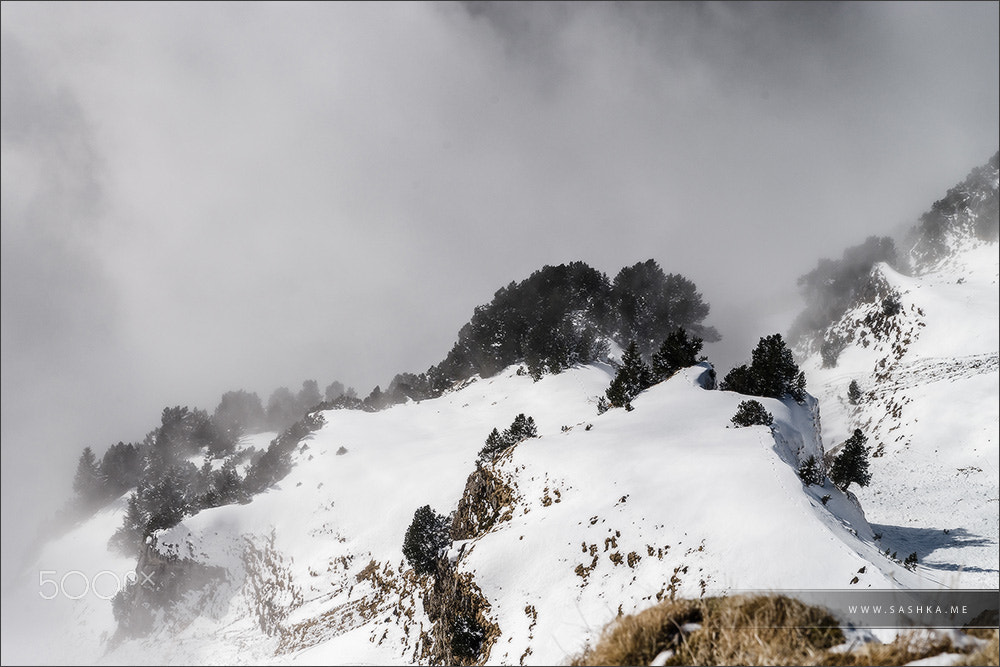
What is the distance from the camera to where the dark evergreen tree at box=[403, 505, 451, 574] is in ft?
76.3

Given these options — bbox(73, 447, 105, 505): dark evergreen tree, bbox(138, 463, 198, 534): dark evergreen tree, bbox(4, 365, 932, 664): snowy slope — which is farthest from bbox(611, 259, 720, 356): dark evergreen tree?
bbox(73, 447, 105, 505): dark evergreen tree

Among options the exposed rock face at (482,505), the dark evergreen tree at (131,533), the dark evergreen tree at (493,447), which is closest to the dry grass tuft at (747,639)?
the exposed rock face at (482,505)

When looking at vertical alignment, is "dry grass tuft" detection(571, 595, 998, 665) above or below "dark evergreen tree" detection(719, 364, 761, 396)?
below

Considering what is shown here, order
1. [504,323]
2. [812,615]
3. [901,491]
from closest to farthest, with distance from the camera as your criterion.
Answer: [812,615]
[901,491]
[504,323]

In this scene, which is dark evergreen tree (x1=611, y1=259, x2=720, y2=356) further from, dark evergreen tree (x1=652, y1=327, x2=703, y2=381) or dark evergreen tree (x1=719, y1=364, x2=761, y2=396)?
dark evergreen tree (x1=719, y1=364, x2=761, y2=396)

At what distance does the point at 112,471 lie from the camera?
75.2m

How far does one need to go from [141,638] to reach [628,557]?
142 feet

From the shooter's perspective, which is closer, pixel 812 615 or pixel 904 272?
pixel 812 615

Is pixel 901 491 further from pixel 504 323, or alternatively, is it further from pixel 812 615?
pixel 504 323

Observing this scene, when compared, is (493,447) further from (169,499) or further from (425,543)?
(169,499)

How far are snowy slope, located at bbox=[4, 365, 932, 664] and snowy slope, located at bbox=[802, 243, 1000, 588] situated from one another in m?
6.12

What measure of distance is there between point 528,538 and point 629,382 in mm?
19824

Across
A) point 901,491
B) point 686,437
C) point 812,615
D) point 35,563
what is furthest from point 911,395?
point 35,563

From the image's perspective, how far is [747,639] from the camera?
14.0 ft
